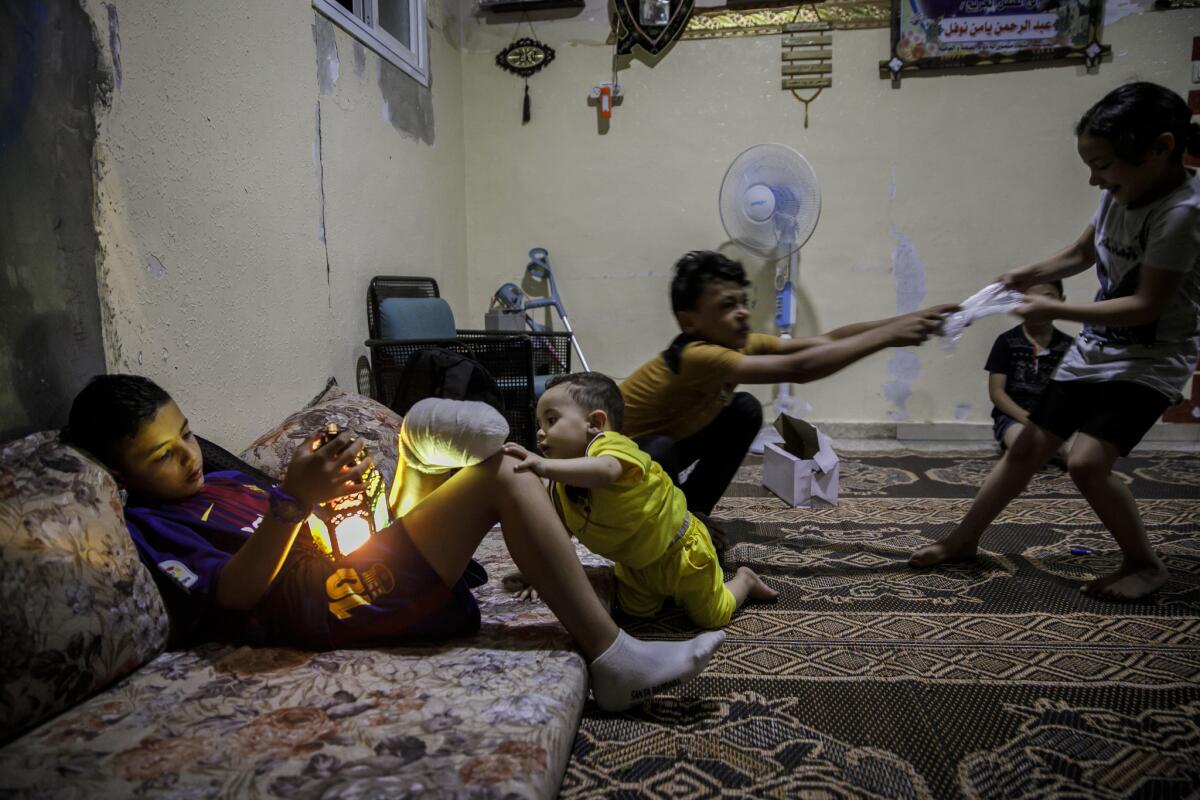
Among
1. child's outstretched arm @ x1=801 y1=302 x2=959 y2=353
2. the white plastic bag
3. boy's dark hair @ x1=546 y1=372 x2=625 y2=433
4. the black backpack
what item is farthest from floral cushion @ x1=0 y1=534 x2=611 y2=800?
the black backpack

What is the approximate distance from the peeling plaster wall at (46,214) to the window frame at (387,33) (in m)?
1.42

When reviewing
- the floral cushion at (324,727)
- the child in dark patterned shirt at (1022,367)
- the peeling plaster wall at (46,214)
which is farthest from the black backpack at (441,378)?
the child in dark patterned shirt at (1022,367)

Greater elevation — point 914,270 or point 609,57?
point 609,57

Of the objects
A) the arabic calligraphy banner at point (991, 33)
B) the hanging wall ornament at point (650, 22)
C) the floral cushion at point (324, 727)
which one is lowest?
the floral cushion at point (324, 727)

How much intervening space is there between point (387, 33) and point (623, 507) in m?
3.15

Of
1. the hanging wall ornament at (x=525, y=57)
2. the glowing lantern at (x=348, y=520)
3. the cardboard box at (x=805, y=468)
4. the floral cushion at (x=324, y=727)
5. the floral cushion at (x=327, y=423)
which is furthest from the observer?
the hanging wall ornament at (x=525, y=57)

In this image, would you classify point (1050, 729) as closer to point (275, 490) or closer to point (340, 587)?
point (340, 587)

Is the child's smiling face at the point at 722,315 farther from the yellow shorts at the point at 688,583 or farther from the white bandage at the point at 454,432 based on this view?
the white bandage at the point at 454,432

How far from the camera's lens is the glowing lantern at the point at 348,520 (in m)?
1.21

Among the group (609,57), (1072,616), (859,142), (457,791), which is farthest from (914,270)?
(457,791)

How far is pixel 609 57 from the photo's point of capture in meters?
4.34

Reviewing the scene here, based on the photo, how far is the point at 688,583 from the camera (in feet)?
5.37

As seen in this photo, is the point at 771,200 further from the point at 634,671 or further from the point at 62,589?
the point at 62,589

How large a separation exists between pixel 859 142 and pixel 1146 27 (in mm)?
1667
